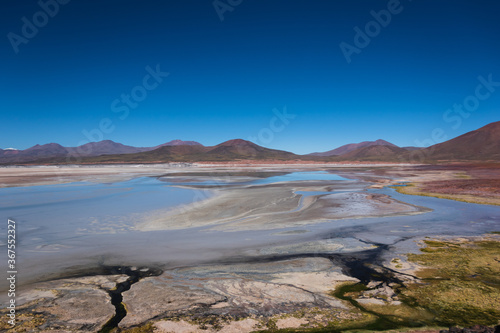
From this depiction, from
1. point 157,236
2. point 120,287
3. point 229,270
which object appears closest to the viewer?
point 120,287

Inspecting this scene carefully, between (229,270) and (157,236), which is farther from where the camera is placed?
(157,236)

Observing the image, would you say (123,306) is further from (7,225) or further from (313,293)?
(7,225)

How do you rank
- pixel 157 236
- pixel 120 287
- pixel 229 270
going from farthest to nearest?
pixel 157 236
pixel 229 270
pixel 120 287

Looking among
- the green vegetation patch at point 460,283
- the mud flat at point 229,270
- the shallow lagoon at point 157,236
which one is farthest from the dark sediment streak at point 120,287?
the green vegetation patch at point 460,283

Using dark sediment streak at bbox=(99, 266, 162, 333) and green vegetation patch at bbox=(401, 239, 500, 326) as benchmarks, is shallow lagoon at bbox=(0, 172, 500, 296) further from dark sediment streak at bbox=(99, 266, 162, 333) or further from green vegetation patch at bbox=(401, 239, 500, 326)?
green vegetation patch at bbox=(401, 239, 500, 326)

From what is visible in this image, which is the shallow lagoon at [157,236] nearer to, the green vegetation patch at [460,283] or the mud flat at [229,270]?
the mud flat at [229,270]

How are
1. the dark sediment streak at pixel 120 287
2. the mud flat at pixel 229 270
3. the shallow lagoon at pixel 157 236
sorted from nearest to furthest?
the dark sediment streak at pixel 120 287, the mud flat at pixel 229 270, the shallow lagoon at pixel 157 236

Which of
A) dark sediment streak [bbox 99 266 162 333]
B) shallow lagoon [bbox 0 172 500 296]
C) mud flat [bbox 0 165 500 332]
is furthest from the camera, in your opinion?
shallow lagoon [bbox 0 172 500 296]

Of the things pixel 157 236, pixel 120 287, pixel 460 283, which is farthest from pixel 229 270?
pixel 460 283

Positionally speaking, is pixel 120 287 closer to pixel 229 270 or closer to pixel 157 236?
pixel 229 270

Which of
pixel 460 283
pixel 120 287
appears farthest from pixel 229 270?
pixel 460 283

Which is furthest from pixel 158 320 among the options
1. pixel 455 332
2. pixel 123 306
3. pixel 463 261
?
pixel 463 261

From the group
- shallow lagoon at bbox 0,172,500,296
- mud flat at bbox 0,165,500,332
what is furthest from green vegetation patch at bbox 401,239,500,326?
shallow lagoon at bbox 0,172,500,296
